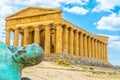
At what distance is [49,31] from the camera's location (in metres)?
56.3

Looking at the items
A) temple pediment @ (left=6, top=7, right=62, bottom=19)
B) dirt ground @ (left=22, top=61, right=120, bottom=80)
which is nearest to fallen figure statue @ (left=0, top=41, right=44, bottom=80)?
dirt ground @ (left=22, top=61, right=120, bottom=80)

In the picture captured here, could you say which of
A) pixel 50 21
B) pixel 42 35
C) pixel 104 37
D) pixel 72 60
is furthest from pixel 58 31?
pixel 104 37

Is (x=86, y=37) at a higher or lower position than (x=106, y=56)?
higher

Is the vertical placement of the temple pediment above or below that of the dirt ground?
above

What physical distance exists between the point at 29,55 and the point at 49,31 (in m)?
54.3

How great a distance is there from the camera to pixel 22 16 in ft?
194

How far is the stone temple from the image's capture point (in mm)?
54406

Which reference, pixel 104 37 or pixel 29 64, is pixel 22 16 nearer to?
pixel 104 37

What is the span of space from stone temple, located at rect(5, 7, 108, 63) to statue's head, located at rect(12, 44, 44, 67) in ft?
165

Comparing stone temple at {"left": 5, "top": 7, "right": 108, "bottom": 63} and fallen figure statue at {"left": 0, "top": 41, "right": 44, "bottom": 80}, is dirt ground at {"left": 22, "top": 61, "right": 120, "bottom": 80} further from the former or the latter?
stone temple at {"left": 5, "top": 7, "right": 108, "bottom": 63}

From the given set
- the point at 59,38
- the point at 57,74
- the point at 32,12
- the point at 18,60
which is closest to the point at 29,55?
the point at 18,60

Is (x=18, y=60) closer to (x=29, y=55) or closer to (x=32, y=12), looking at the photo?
(x=29, y=55)

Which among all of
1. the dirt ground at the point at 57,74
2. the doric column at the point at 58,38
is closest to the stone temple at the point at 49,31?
the doric column at the point at 58,38

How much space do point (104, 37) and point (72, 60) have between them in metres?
36.3
